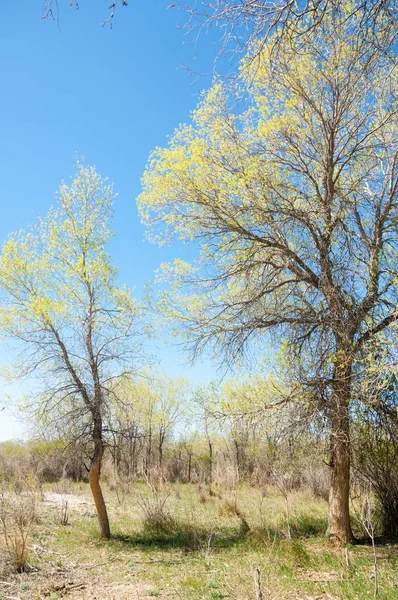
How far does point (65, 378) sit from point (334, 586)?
844 centimetres

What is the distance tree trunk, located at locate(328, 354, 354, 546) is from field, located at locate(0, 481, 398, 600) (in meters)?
A: 0.38

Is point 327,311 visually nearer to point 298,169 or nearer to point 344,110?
point 298,169

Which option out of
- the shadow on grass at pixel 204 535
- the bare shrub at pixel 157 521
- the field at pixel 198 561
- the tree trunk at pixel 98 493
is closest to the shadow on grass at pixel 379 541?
the field at pixel 198 561

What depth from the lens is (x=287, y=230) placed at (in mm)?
9945

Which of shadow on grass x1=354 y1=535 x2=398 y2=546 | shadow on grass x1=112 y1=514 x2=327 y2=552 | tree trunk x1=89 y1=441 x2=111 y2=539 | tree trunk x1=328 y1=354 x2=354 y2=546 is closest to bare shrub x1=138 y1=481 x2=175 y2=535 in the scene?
shadow on grass x1=112 y1=514 x2=327 y2=552

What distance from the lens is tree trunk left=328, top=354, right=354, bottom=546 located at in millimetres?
8648

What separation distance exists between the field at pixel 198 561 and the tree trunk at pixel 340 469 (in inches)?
14.9

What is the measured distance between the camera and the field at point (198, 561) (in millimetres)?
6703

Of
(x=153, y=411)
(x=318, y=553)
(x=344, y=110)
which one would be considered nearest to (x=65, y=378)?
(x=318, y=553)

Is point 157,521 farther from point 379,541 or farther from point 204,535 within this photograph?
point 379,541

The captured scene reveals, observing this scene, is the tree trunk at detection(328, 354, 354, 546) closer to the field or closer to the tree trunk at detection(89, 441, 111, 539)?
the field

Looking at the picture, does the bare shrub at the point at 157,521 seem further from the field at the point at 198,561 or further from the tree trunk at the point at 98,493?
the tree trunk at the point at 98,493

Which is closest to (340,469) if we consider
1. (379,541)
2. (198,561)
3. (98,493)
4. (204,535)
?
(379,541)

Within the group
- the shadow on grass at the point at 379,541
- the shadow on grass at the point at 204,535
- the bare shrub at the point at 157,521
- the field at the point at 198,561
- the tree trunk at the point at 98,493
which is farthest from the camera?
the bare shrub at the point at 157,521
